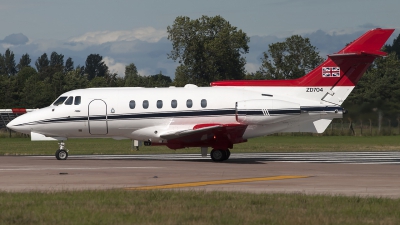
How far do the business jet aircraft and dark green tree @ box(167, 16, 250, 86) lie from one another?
183 feet

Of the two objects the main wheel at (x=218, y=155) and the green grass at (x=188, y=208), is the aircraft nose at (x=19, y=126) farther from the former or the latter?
the green grass at (x=188, y=208)

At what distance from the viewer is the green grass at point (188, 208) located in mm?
12766

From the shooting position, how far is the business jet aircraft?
1148 inches

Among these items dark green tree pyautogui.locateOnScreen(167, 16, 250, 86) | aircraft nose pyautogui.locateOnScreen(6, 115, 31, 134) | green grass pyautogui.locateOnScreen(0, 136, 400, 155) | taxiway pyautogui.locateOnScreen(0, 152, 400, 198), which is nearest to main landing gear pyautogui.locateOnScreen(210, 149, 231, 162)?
taxiway pyautogui.locateOnScreen(0, 152, 400, 198)

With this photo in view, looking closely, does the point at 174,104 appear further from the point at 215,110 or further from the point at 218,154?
the point at 218,154

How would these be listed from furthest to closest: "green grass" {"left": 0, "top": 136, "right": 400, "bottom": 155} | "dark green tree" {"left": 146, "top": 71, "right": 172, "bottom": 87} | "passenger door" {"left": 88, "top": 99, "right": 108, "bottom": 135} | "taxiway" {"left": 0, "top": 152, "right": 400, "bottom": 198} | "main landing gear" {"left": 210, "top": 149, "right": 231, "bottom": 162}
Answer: "dark green tree" {"left": 146, "top": 71, "right": 172, "bottom": 87}, "green grass" {"left": 0, "top": 136, "right": 400, "bottom": 155}, "passenger door" {"left": 88, "top": 99, "right": 108, "bottom": 135}, "main landing gear" {"left": 210, "top": 149, "right": 231, "bottom": 162}, "taxiway" {"left": 0, "top": 152, "right": 400, "bottom": 198}

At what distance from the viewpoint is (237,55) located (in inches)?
3563

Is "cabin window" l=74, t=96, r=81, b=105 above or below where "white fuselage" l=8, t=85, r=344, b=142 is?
above

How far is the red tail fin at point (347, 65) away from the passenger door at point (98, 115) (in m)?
6.39

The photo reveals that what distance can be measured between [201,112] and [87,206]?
51.9 feet

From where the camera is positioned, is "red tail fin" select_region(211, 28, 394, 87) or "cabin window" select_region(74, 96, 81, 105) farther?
"cabin window" select_region(74, 96, 81, 105)

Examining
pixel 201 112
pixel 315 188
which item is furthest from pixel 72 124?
pixel 315 188

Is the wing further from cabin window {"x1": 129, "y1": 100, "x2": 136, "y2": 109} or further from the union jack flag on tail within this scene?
the union jack flag on tail

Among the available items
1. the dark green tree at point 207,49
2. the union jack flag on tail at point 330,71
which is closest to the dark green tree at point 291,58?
the dark green tree at point 207,49
